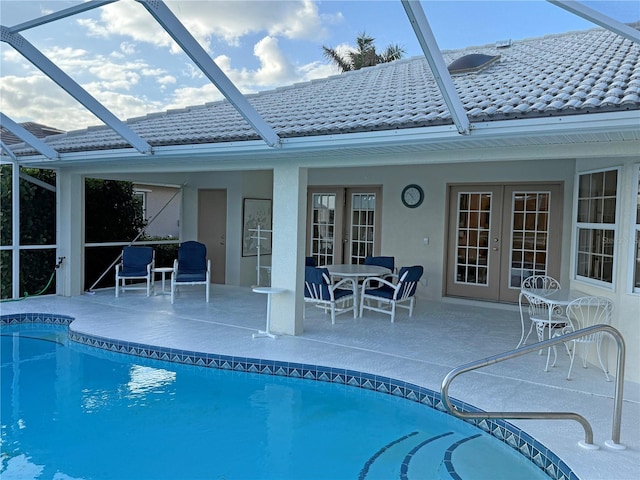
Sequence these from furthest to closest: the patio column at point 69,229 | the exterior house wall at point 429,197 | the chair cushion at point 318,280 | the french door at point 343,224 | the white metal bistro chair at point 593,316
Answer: the french door at point 343,224 < the patio column at point 69,229 < the exterior house wall at point 429,197 < the chair cushion at point 318,280 < the white metal bistro chair at point 593,316

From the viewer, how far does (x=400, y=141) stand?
5352 mm

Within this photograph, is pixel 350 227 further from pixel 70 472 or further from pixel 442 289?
pixel 70 472

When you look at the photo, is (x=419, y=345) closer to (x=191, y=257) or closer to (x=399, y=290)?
(x=399, y=290)

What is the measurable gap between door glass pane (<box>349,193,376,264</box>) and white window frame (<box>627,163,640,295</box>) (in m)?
6.00

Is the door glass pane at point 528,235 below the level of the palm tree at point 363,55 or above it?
below

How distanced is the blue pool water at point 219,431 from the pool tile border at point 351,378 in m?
0.08

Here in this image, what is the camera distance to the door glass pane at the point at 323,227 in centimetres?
1146

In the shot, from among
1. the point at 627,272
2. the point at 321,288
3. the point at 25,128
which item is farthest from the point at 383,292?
the point at 25,128

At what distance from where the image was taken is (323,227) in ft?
Result: 38.1

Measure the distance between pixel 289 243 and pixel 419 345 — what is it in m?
2.22

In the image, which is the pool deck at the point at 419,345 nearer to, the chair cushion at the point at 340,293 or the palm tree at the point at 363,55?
the chair cushion at the point at 340,293

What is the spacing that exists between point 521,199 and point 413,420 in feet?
19.3

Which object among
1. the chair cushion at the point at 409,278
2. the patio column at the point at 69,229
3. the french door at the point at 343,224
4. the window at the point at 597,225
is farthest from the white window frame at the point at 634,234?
the patio column at the point at 69,229

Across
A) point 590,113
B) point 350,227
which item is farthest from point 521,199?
point 590,113
